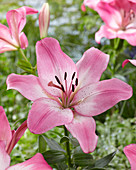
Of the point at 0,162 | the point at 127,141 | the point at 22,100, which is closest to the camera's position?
the point at 0,162

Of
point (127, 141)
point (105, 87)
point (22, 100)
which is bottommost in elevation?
point (22, 100)

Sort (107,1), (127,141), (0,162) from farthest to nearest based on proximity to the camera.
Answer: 1. (127,141)
2. (107,1)
3. (0,162)

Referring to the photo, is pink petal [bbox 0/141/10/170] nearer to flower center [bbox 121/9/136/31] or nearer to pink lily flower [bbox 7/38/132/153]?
pink lily flower [bbox 7/38/132/153]

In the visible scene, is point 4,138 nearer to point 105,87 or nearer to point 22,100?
point 105,87

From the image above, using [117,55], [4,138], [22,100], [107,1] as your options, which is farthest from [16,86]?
[22,100]

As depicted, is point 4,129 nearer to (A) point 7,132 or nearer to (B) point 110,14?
(A) point 7,132

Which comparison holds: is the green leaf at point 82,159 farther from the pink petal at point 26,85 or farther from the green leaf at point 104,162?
the pink petal at point 26,85

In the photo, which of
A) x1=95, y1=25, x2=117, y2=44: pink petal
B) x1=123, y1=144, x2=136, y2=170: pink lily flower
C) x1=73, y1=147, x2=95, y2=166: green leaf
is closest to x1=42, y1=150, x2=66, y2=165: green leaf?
x1=73, y1=147, x2=95, y2=166: green leaf

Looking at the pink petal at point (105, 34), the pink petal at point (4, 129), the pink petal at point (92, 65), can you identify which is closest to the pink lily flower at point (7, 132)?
the pink petal at point (4, 129)
